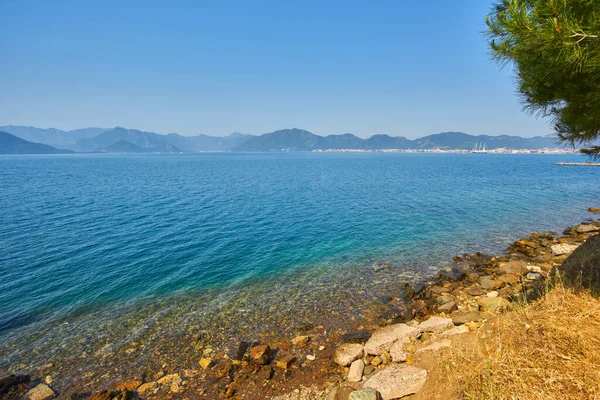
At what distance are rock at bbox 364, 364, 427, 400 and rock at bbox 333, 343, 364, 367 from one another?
1.75 metres

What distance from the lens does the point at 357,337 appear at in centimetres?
1320

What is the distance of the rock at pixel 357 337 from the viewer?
42.8 feet

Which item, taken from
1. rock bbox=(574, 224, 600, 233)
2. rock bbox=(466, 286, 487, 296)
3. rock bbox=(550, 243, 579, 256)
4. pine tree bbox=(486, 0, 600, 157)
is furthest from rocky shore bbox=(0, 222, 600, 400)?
rock bbox=(574, 224, 600, 233)

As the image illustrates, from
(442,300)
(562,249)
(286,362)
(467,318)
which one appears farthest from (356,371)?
(562,249)

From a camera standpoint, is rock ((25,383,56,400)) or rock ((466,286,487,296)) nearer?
rock ((25,383,56,400))

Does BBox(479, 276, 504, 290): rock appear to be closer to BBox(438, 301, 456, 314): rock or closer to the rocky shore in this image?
the rocky shore

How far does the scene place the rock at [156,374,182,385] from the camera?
1143cm

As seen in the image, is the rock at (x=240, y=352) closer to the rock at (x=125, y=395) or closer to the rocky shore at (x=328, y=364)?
the rocky shore at (x=328, y=364)

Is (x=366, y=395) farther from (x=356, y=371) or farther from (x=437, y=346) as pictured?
(x=437, y=346)

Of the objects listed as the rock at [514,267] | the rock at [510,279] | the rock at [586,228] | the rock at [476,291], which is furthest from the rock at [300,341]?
the rock at [586,228]

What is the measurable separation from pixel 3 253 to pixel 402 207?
4632cm

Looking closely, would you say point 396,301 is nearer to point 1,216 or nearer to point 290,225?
point 290,225

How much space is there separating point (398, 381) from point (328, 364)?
3581 millimetres

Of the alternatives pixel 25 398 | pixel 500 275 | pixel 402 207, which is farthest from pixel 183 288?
pixel 402 207
